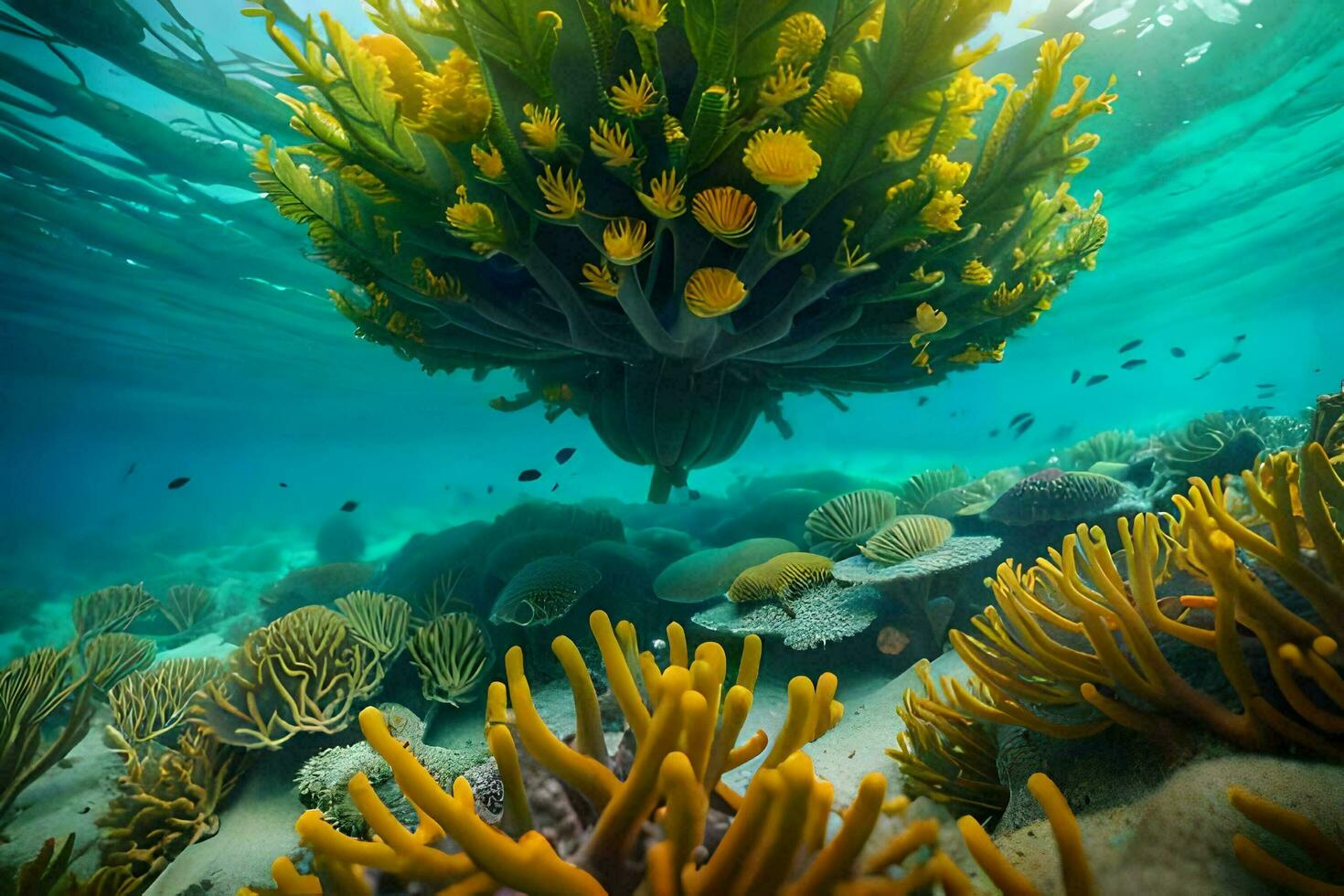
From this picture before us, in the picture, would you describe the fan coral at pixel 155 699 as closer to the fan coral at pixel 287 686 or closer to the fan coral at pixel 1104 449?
the fan coral at pixel 287 686

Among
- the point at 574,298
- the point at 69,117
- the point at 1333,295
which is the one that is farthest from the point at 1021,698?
the point at 1333,295

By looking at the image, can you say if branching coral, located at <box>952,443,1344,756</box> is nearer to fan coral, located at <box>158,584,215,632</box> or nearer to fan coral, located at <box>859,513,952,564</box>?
fan coral, located at <box>859,513,952,564</box>

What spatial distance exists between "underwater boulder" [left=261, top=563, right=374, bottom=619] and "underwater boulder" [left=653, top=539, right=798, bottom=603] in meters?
7.42


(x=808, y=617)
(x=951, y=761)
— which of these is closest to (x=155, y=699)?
(x=808, y=617)

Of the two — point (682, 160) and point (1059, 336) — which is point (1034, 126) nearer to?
point (682, 160)

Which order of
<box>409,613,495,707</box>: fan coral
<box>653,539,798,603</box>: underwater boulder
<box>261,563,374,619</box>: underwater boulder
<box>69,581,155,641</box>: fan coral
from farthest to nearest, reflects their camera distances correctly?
<box>261,563,374,619</box>: underwater boulder → <box>69,581,155,641</box>: fan coral → <box>653,539,798,603</box>: underwater boulder → <box>409,613,495,707</box>: fan coral

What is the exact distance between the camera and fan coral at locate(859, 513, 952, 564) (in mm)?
5129

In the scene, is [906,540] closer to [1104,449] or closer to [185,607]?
[1104,449]

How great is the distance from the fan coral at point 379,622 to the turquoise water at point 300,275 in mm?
4577

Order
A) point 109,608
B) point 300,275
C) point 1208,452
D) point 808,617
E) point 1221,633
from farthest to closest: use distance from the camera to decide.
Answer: point 300,275 → point 109,608 → point 1208,452 → point 808,617 → point 1221,633

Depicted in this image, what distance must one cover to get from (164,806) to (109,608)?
937cm

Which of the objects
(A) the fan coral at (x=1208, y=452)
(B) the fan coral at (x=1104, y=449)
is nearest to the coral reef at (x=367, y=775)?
(A) the fan coral at (x=1208, y=452)

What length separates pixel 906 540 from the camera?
5223mm

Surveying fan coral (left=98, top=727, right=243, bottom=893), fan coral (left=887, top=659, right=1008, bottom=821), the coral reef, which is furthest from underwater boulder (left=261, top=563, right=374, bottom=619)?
fan coral (left=887, top=659, right=1008, bottom=821)
